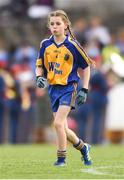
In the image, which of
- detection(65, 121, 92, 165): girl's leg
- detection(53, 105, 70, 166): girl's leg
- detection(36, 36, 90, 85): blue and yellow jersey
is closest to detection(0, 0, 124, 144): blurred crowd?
detection(65, 121, 92, 165): girl's leg

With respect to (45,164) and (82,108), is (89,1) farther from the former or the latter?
(45,164)

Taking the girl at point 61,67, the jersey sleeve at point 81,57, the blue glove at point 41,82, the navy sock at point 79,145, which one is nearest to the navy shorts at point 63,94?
the girl at point 61,67

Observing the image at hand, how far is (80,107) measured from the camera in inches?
923

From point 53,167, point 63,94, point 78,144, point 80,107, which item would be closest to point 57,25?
point 63,94

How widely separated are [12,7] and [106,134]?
4.65 meters

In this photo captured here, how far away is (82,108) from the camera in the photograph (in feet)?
77.5

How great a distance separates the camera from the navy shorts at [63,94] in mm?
13469

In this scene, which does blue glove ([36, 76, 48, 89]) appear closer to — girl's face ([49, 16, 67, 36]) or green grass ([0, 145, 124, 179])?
girl's face ([49, 16, 67, 36])

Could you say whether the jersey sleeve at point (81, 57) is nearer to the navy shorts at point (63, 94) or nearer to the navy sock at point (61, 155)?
the navy shorts at point (63, 94)

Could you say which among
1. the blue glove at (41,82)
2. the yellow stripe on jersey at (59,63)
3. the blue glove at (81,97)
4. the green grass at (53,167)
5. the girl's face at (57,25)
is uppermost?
the girl's face at (57,25)

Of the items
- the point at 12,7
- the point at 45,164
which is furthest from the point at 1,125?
the point at 45,164

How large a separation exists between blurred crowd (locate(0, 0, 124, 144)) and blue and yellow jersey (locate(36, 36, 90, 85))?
874cm

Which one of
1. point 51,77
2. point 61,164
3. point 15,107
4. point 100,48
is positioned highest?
point 100,48

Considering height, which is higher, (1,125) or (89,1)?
(89,1)
